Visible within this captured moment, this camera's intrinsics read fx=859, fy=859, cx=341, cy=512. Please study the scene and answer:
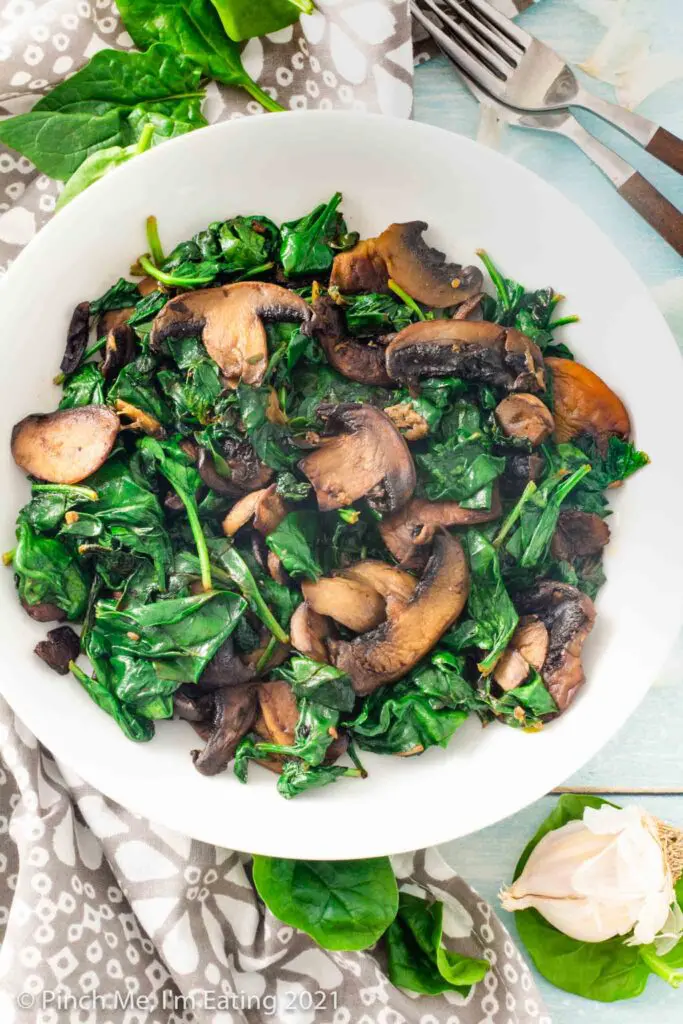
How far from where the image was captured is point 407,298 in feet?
7.63

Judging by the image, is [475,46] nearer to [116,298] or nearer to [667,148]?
[667,148]

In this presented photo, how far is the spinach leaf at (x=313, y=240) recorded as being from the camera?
2297 mm

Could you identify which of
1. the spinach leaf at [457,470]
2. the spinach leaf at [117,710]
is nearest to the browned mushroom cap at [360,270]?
the spinach leaf at [457,470]

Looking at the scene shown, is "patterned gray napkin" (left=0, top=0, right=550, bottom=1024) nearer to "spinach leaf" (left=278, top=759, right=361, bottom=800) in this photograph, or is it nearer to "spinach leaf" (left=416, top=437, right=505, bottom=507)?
"spinach leaf" (left=278, top=759, right=361, bottom=800)

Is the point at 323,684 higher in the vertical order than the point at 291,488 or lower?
lower

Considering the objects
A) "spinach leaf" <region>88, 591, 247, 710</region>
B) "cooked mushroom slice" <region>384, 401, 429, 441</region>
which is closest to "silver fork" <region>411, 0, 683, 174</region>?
"cooked mushroom slice" <region>384, 401, 429, 441</region>

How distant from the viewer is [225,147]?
2.27 m

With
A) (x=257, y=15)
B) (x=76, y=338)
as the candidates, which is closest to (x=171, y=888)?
(x=76, y=338)

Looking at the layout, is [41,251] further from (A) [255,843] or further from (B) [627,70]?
(B) [627,70]

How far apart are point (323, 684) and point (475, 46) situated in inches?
76.2

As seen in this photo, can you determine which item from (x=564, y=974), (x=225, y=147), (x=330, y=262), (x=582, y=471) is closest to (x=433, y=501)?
(x=582, y=471)

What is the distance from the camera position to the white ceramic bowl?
7.06 feet

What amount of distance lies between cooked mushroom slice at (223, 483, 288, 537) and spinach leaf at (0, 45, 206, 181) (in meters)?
1.14

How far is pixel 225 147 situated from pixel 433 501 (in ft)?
3.56
